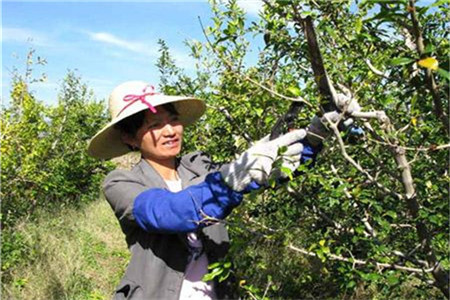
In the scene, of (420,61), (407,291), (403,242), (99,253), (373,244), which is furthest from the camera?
(99,253)

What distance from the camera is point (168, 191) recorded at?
5.74 ft

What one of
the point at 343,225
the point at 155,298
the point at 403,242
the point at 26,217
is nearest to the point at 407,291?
the point at 403,242

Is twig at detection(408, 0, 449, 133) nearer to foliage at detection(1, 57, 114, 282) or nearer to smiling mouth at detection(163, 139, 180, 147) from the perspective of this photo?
smiling mouth at detection(163, 139, 180, 147)

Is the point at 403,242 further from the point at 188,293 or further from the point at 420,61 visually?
the point at 420,61

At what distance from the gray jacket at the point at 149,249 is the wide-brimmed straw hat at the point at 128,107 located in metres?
0.23

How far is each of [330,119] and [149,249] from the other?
0.80 metres

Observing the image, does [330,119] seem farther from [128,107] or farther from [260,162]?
[128,107]

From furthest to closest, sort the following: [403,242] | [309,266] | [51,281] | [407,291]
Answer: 1. [51,281]
2. [309,266]
3. [407,291]
4. [403,242]

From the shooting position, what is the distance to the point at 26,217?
6125 mm

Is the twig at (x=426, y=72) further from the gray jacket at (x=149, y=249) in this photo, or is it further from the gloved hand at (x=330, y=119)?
the gray jacket at (x=149, y=249)

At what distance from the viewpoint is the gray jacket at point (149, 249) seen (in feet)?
6.12

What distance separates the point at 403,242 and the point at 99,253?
154 inches

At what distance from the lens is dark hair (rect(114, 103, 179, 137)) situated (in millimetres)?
2047

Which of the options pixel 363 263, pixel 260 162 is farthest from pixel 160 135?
pixel 363 263
